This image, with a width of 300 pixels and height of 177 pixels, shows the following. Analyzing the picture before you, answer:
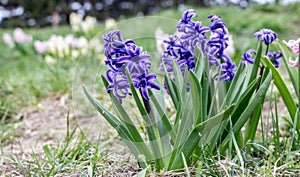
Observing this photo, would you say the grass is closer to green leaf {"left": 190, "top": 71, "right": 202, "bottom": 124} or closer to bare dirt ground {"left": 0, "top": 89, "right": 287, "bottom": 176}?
bare dirt ground {"left": 0, "top": 89, "right": 287, "bottom": 176}

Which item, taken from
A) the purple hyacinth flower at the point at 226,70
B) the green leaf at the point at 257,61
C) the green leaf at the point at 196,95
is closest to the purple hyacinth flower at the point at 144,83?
the green leaf at the point at 196,95

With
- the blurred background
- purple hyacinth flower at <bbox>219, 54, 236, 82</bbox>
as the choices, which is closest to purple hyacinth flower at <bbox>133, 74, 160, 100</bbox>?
purple hyacinth flower at <bbox>219, 54, 236, 82</bbox>

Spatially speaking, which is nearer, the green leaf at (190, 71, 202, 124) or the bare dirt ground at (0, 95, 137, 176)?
the green leaf at (190, 71, 202, 124)

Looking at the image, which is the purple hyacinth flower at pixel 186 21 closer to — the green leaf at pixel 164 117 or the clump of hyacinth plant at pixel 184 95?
the clump of hyacinth plant at pixel 184 95

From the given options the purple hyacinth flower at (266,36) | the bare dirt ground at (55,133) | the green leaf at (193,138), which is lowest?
the bare dirt ground at (55,133)

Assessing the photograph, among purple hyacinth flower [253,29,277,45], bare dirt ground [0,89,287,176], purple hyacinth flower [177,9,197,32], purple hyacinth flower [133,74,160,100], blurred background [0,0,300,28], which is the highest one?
blurred background [0,0,300,28]

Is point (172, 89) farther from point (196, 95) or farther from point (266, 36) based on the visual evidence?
point (266, 36)

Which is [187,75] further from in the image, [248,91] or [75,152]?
[75,152]

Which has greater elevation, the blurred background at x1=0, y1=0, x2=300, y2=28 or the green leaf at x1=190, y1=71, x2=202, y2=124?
the blurred background at x1=0, y1=0, x2=300, y2=28

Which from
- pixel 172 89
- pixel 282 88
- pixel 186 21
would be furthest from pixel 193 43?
pixel 282 88
